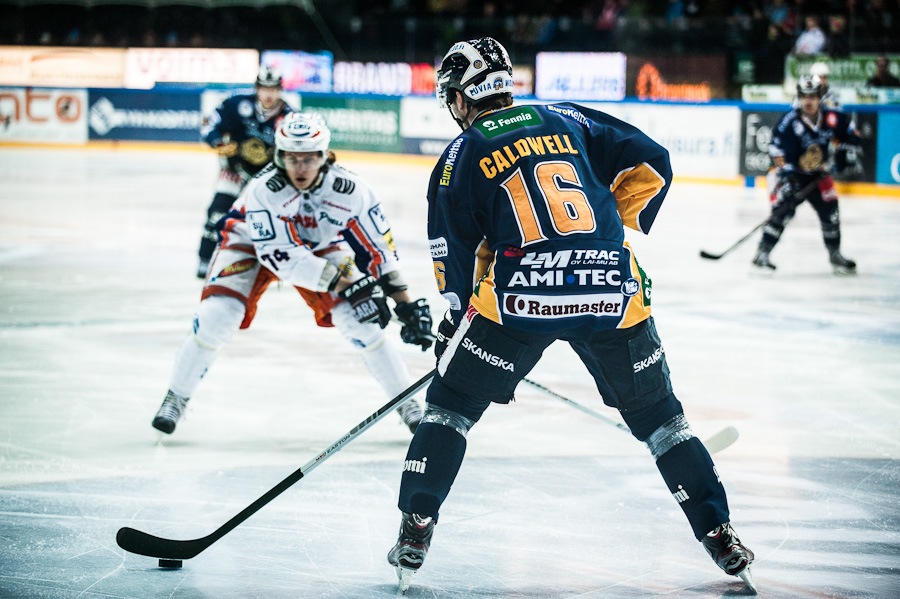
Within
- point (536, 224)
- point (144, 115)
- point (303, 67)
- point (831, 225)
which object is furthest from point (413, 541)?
point (303, 67)

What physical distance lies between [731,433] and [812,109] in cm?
496

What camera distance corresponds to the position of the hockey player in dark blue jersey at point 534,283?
7.61 feet

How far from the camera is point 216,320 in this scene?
142 inches

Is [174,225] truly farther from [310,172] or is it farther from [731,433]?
[731,433]

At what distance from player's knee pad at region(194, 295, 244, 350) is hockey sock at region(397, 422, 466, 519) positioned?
4.68ft

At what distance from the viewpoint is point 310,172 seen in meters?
3.57

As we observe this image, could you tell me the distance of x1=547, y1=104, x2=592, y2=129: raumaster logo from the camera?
2.45 meters

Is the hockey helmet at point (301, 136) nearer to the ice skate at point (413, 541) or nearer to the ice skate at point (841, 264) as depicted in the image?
the ice skate at point (413, 541)

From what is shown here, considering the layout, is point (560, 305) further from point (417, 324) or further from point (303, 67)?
point (303, 67)

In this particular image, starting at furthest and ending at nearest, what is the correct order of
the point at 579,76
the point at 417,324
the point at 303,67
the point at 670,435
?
the point at 303,67 < the point at 579,76 < the point at 417,324 < the point at 670,435

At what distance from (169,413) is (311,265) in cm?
70

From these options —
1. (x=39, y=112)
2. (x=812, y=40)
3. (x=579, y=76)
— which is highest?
(x=812, y=40)

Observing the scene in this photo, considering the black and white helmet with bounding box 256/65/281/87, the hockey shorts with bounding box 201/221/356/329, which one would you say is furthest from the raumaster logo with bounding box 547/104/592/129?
the black and white helmet with bounding box 256/65/281/87

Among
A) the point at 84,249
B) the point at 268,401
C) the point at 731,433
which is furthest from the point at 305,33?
the point at 731,433
